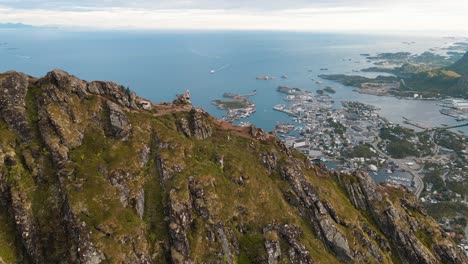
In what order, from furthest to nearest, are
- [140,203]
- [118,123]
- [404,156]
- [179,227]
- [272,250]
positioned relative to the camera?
[404,156]
[118,123]
[272,250]
[140,203]
[179,227]

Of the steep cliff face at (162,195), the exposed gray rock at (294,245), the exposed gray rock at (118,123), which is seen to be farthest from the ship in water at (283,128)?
the exposed gray rock at (118,123)

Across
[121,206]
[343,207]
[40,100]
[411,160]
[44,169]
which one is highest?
[40,100]

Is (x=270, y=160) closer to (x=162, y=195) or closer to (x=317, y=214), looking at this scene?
(x=317, y=214)

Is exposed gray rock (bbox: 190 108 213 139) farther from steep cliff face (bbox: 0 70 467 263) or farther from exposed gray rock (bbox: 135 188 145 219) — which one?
exposed gray rock (bbox: 135 188 145 219)

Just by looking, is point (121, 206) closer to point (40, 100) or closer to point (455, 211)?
point (40, 100)

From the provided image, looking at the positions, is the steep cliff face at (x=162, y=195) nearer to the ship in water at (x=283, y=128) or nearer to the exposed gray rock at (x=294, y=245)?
the exposed gray rock at (x=294, y=245)

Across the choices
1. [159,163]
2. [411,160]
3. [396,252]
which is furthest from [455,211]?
[159,163]

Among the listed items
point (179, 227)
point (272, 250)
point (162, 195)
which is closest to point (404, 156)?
point (272, 250)

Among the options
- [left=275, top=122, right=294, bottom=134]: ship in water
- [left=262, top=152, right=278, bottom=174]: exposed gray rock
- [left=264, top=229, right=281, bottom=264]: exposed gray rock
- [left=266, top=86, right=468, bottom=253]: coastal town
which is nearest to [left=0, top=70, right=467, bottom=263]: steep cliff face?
[left=264, top=229, right=281, bottom=264]: exposed gray rock

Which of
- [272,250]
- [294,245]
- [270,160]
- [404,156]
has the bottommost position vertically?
[404,156]
